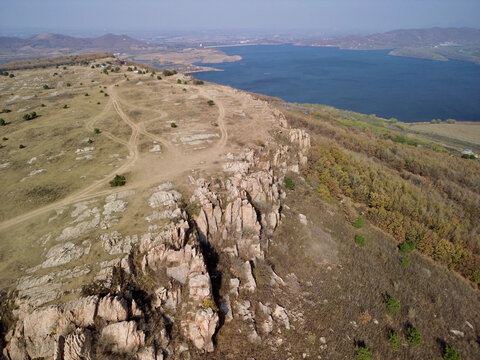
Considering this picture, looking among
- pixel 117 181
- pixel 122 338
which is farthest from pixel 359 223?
pixel 117 181

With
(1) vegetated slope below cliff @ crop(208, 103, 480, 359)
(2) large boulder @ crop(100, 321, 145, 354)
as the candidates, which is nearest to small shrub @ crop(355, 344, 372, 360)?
(1) vegetated slope below cliff @ crop(208, 103, 480, 359)

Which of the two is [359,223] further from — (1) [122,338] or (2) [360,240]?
(1) [122,338]

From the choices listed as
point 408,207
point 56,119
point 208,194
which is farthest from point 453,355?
point 56,119

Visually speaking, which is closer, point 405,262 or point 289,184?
point 405,262

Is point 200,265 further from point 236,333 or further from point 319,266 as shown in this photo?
point 319,266

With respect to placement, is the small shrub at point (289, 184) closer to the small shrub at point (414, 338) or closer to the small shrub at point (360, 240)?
the small shrub at point (360, 240)
